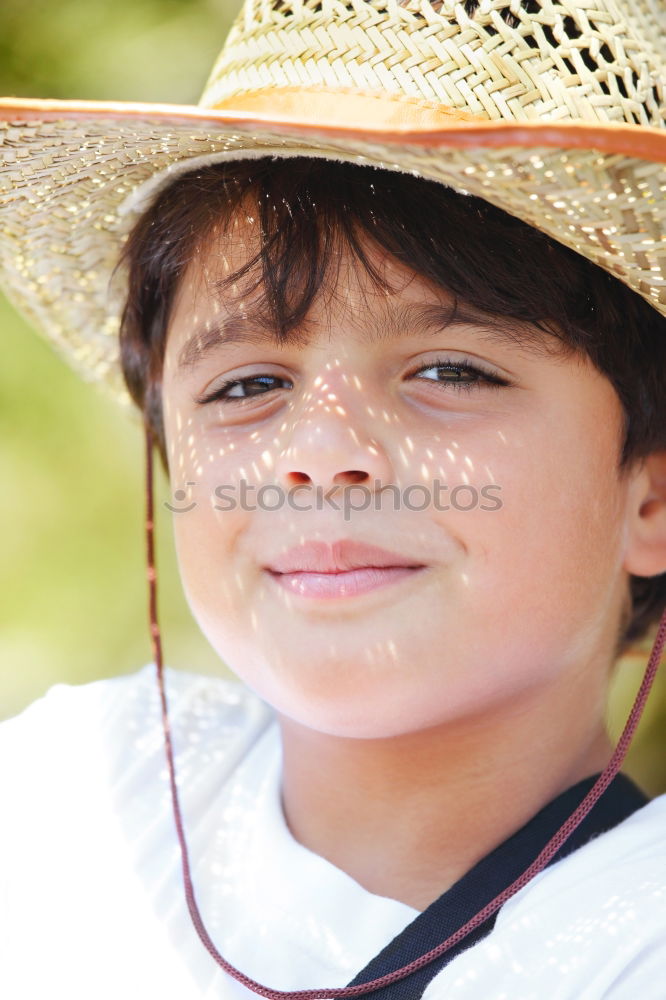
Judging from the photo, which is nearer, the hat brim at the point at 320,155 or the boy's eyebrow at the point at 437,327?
the hat brim at the point at 320,155

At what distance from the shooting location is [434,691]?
128cm

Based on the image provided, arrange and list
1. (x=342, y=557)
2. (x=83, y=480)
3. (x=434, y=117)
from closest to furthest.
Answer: (x=434, y=117)
(x=342, y=557)
(x=83, y=480)

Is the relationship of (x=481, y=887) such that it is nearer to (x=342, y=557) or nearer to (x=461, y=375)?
(x=342, y=557)

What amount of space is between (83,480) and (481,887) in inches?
63.2

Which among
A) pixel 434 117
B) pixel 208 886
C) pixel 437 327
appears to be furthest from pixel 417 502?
pixel 208 886

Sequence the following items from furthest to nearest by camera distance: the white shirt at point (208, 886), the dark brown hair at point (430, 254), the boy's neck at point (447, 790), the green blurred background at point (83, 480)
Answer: the green blurred background at point (83, 480), the boy's neck at point (447, 790), the dark brown hair at point (430, 254), the white shirt at point (208, 886)

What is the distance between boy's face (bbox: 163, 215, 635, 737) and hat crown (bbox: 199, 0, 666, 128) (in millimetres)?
199

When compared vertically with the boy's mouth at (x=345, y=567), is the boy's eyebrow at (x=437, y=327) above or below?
above

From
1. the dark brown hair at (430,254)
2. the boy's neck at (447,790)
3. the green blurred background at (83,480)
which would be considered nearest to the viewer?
the dark brown hair at (430,254)

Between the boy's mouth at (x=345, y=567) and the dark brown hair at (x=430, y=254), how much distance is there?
26 cm

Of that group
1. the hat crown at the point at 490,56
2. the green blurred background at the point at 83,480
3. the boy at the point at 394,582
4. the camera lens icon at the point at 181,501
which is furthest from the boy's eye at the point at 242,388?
the green blurred background at the point at 83,480

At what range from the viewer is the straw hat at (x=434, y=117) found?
991mm

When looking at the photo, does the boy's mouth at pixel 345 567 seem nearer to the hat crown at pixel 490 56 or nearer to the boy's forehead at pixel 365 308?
the boy's forehead at pixel 365 308

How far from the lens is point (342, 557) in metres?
1.29
